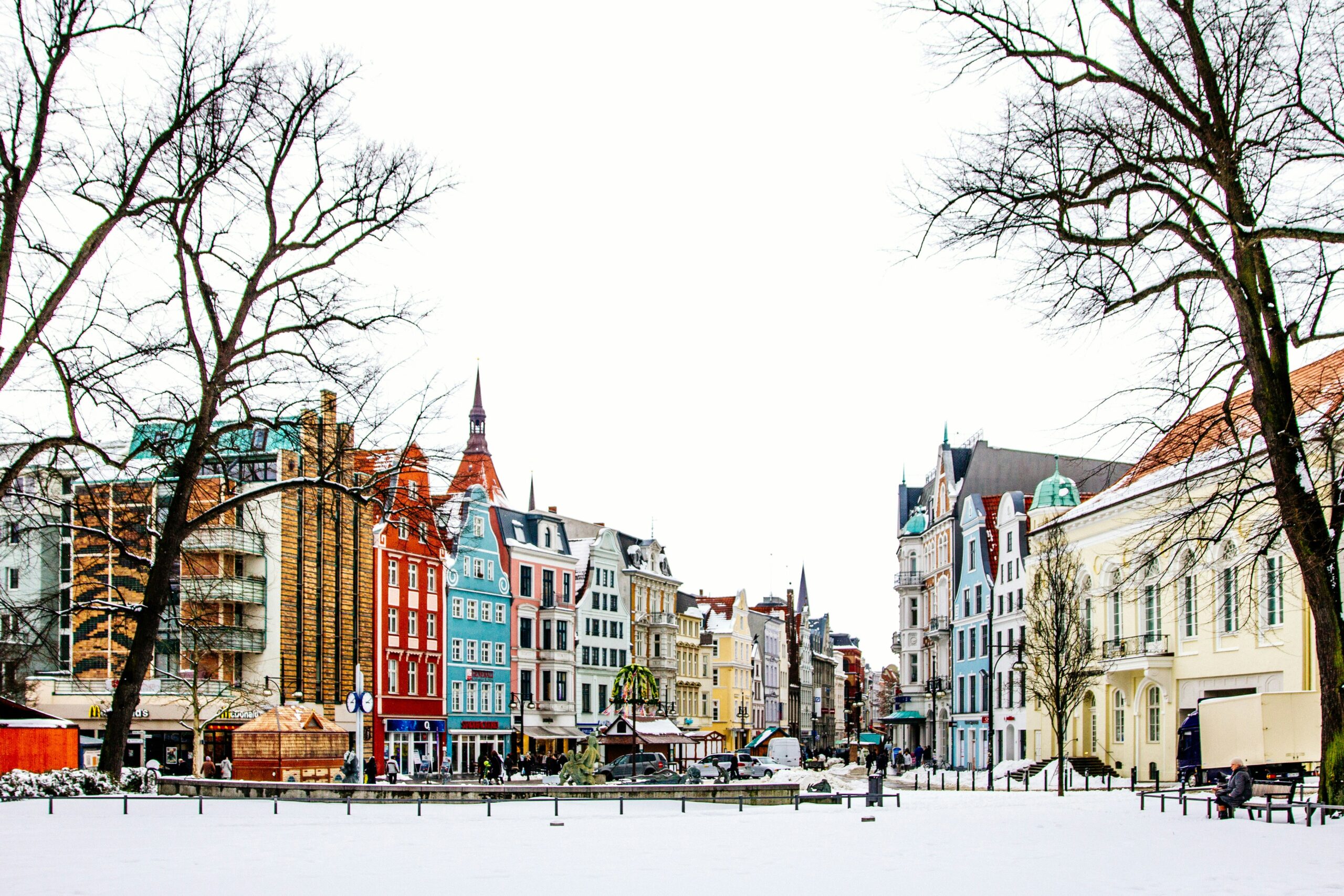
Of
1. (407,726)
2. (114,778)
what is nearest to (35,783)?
(114,778)

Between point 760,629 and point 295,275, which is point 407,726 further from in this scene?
point 760,629

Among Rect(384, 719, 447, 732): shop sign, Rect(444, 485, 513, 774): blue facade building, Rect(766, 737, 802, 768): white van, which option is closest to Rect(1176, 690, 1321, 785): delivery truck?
Rect(384, 719, 447, 732): shop sign

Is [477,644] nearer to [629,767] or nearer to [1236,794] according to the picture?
[629,767]

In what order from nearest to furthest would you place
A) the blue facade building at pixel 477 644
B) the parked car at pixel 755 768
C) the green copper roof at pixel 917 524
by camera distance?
the parked car at pixel 755 768 → the blue facade building at pixel 477 644 → the green copper roof at pixel 917 524

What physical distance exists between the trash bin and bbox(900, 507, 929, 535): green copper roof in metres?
59.2

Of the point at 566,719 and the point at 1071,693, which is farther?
the point at 566,719

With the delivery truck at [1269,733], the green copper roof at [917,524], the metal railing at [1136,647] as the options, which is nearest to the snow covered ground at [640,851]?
the delivery truck at [1269,733]

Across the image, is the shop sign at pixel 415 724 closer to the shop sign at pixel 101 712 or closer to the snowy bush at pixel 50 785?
the shop sign at pixel 101 712

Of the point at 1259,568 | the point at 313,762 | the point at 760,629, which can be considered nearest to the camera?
the point at 1259,568

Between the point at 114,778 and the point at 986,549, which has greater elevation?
the point at 986,549

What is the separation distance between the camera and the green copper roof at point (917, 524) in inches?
3622

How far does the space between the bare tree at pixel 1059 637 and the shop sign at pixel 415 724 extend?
2763cm

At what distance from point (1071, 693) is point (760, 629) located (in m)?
80.0

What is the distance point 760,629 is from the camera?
5118 inches
